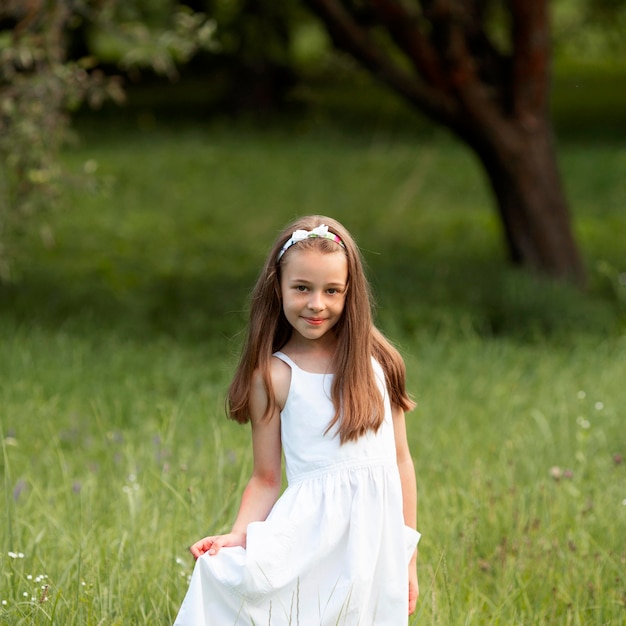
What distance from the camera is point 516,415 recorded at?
555 cm

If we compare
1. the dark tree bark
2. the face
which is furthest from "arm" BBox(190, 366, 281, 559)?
the dark tree bark

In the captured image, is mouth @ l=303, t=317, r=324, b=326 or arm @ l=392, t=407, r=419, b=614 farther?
arm @ l=392, t=407, r=419, b=614

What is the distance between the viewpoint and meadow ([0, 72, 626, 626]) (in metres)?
3.35

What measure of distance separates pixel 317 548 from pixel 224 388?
11.7 ft

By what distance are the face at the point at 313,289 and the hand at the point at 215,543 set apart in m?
0.48

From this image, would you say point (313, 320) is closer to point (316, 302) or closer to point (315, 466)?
point (316, 302)

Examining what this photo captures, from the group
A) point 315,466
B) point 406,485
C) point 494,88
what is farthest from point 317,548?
point 494,88

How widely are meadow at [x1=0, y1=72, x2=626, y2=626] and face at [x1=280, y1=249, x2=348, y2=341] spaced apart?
56cm

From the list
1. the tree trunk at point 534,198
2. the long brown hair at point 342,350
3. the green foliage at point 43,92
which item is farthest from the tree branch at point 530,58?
the long brown hair at point 342,350

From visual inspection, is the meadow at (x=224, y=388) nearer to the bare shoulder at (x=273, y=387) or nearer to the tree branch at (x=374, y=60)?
the bare shoulder at (x=273, y=387)

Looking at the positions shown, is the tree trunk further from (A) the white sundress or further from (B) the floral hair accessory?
(A) the white sundress

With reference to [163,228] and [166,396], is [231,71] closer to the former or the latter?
[163,228]

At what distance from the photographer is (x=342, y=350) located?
2605 millimetres

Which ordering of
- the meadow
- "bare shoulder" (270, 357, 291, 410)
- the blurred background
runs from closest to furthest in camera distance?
1. "bare shoulder" (270, 357, 291, 410)
2. the meadow
3. the blurred background
